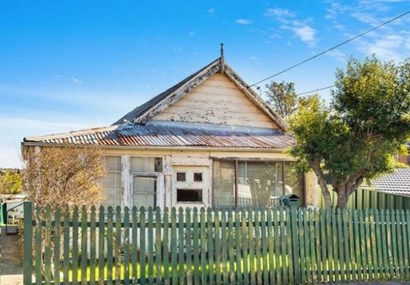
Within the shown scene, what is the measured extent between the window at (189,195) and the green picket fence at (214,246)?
473 cm

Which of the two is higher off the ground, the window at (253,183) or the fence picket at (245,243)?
the window at (253,183)

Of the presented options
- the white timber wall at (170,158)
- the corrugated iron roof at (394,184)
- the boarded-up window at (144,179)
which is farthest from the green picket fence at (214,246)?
the corrugated iron roof at (394,184)

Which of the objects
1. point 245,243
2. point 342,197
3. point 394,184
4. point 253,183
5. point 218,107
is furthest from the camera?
point 394,184

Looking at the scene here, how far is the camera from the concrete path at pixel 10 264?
9.18 m

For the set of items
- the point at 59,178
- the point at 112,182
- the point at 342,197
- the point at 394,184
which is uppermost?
the point at 59,178

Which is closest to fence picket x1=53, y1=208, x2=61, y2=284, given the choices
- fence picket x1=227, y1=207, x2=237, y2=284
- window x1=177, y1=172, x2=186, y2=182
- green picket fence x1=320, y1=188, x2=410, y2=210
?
fence picket x1=227, y1=207, x2=237, y2=284

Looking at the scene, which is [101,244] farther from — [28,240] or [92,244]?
[28,240]

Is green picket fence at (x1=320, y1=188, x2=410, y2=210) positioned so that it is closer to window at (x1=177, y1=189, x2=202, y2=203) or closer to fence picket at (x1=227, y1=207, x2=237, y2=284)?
window at (x1=177, y1=189, x2=202, y2=203)

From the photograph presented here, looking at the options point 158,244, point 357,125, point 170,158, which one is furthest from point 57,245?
point 357,125

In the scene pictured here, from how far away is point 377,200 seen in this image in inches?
707

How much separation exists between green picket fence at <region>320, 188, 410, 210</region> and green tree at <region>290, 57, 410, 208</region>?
6064 mm

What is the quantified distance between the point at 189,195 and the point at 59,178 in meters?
5.10

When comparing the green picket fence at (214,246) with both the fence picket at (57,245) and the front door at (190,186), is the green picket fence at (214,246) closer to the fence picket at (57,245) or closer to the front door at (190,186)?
the fence picket at (57,245)

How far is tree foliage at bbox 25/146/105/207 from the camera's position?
9.49m
